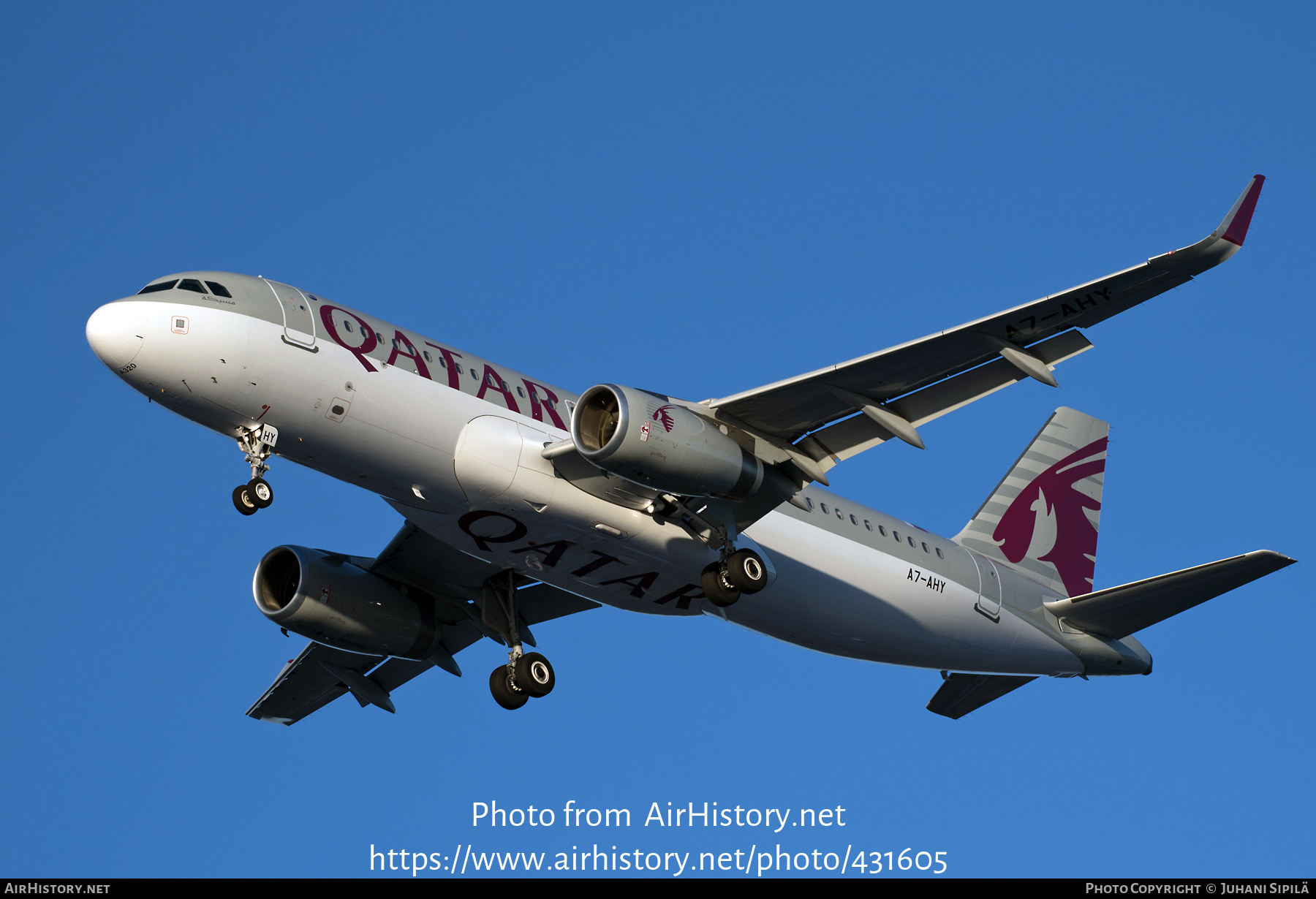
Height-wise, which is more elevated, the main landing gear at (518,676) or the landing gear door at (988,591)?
the landing gear door at (988,591)

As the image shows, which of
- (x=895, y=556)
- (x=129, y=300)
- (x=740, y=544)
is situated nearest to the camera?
(x=129, y=300)

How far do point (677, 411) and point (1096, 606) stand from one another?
37.9 feet

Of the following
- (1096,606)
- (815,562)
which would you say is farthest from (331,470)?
(1096,606)

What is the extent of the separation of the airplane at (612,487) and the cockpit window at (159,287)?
49mm

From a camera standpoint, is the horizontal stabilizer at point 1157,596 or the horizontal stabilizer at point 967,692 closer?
the horizontal stabilizer at point 1157,596

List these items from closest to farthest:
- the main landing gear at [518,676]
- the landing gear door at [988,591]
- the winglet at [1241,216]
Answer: the winglet at [1241,216], the main landing gear at [518,676], the landing gear door at [988,591]

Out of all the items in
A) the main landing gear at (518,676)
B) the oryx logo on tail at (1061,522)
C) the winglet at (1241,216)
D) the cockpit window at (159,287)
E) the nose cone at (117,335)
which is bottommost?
the main landing gear at (518,676)

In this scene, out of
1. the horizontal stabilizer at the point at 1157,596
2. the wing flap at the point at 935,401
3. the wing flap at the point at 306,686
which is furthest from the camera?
the wing flap at the point at 306,686

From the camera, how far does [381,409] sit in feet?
74.9

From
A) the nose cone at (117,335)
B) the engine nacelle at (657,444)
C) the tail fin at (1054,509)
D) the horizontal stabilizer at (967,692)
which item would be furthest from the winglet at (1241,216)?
the nose cone at (117,335)

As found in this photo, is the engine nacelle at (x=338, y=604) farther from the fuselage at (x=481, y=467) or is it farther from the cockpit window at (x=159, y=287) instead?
the cockpit window at (x=159, y=287)

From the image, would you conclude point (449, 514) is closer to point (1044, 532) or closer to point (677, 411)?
point (677, 411)

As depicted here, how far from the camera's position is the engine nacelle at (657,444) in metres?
22.6

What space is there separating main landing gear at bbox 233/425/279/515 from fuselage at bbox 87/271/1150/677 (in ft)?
0.59
